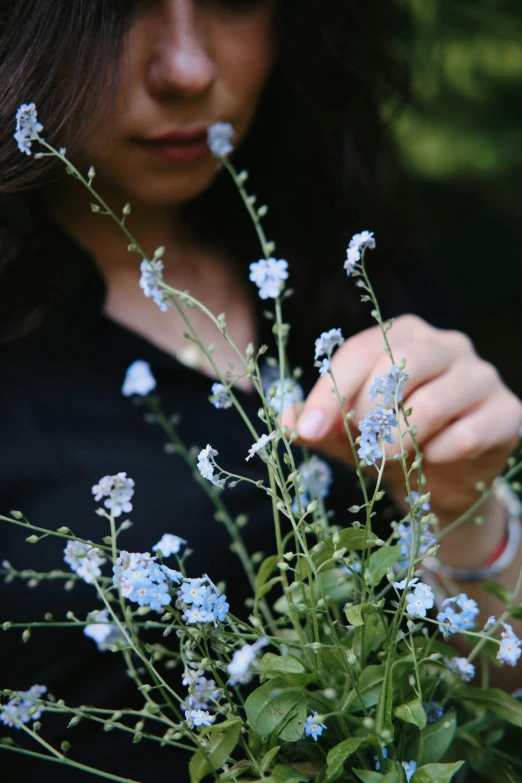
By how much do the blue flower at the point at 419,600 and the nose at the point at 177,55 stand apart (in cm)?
60

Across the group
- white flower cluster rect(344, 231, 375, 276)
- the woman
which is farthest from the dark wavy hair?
white flower cluster rect(344, 231, 375, 276)

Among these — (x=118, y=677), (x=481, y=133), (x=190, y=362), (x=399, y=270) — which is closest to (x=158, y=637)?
(x=118, y=677)

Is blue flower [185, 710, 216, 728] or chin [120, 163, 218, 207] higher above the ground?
chin [120, 163, 218, 207]

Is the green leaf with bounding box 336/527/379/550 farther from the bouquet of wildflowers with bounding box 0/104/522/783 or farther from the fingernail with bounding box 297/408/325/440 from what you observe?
the fingernail with bounding box 297/408/325/440

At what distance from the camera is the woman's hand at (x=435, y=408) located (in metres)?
0.67

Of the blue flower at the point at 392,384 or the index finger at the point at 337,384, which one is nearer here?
the blue flower at the point at 392,384

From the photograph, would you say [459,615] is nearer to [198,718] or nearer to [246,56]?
[198,718]

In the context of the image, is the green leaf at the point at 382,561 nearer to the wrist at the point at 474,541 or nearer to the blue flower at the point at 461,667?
the blue flower at the point at 461,667

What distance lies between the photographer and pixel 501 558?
892 mm

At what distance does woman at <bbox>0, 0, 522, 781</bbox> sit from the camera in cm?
76

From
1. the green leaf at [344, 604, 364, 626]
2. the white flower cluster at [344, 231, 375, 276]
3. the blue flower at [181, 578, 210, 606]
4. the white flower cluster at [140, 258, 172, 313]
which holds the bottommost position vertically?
the green leaf at [344, 604, 364, 626]

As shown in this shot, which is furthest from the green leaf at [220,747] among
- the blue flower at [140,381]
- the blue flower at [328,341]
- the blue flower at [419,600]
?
the blue flower at [140,381]

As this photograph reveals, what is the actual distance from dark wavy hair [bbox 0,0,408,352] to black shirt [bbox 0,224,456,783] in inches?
2.6

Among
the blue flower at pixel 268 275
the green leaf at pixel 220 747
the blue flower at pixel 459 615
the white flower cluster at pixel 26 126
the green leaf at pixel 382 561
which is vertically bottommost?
the blue flower at pixel 459 615
